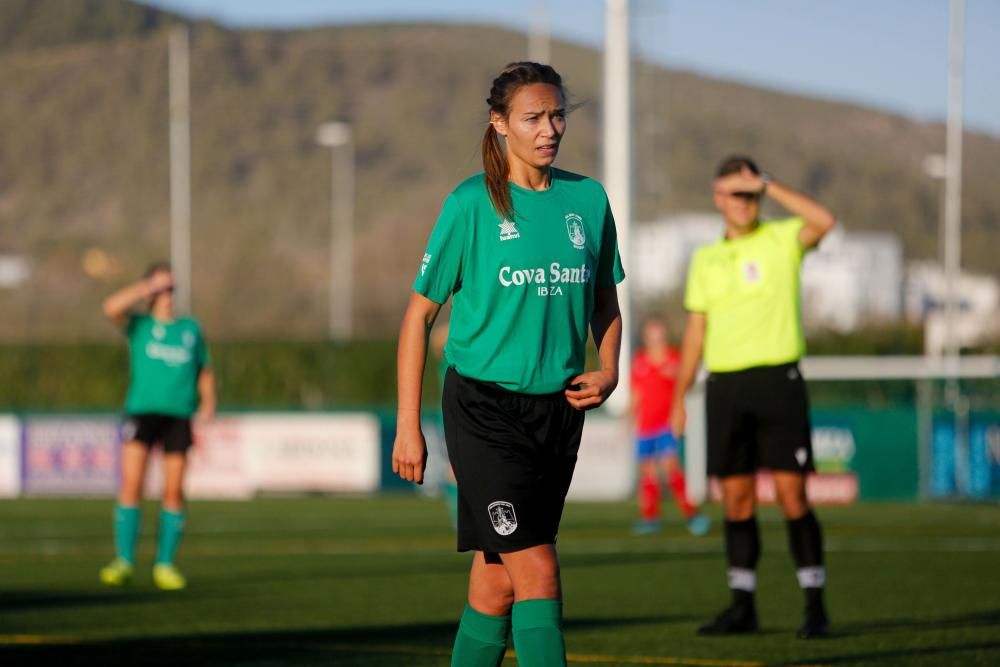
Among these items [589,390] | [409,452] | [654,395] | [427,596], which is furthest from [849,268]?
[409,452]

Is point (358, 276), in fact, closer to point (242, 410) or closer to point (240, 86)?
point (240, 86)

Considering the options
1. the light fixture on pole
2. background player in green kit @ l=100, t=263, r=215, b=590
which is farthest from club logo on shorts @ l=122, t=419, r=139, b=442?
the light fixture on pole

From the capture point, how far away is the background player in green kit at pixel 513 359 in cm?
582

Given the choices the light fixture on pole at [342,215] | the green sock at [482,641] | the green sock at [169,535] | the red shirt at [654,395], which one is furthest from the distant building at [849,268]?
the green sock at [482,641]

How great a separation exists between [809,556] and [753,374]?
975 millimetres

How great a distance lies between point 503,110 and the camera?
19.6ft

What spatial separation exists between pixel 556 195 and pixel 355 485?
20342 mm

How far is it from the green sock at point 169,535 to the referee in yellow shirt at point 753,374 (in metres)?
4.72

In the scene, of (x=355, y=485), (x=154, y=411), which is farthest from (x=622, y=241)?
(x=154, y=411)

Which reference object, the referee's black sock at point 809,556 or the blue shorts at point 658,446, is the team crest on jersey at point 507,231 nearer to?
the referee's black sock at point 809,556

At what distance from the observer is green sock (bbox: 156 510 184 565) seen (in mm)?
12719

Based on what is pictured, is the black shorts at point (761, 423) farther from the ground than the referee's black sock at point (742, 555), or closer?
farther from the ground

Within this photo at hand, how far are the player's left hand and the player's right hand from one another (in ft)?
1.67

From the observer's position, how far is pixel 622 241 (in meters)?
26.0
